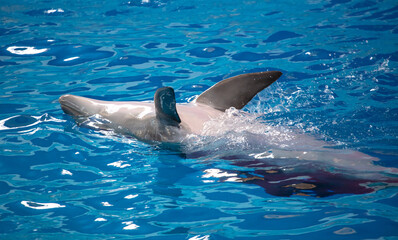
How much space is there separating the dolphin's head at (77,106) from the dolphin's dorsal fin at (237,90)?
1417 mm

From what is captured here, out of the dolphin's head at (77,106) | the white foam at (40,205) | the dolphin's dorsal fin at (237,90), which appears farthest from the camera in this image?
the dolphin's head at (77,106)

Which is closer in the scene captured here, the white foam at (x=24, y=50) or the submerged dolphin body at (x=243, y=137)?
the submerged dolphin body at (x=243, y=137)

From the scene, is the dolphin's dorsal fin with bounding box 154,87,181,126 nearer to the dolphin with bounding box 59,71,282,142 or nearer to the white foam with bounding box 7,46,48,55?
the dolphin with bounding box 59,71,282,142

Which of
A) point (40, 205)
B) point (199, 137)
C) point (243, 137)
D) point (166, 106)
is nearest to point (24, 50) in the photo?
point (166, 106)

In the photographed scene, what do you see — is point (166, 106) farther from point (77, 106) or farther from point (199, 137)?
point (77, 106)

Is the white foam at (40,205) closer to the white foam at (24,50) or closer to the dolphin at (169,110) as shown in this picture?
the dolphin at (169,110)

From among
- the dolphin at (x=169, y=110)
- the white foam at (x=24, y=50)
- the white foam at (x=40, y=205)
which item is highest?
the white foam at (x=24, y=50)

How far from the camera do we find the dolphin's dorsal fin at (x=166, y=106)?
14.0 ft

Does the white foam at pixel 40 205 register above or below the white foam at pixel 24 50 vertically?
below

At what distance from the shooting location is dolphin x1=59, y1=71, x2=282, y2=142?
4582 mm

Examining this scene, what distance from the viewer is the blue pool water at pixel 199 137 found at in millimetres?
3352

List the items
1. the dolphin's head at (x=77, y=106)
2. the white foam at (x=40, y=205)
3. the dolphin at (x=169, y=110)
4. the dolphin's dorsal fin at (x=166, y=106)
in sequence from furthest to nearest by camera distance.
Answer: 1. the dolphin's head at (x=77, y=106)
2. the dolphin at (x=169, y=110)
3. the dolphin's dorsal fin at (x=166, y=106)
4. the white foam at (x=40, y=205)

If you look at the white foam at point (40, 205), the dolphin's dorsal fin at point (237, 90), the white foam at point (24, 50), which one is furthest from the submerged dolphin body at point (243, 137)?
the white foam at point (24, 50)

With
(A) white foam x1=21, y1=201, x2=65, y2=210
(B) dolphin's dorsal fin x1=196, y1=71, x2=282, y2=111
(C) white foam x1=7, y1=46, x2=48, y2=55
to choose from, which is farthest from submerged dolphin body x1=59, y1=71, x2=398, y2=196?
(C) white foam x1=7, y1=46, x2=48, y2=55
